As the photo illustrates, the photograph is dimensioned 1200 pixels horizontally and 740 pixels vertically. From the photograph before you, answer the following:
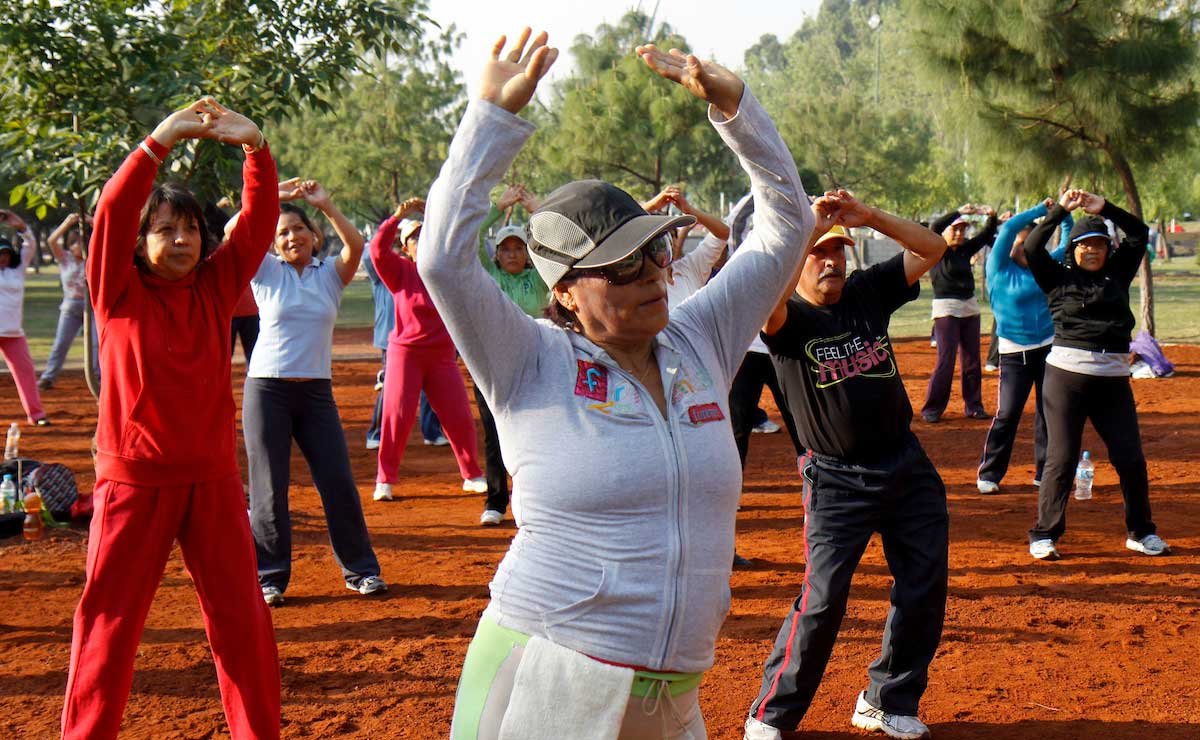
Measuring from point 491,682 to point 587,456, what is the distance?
0.54m

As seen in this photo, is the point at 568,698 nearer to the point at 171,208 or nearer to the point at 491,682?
the point at 491,682

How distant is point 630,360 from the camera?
2.70 m

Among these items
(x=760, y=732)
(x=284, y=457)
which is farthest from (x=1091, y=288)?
(x=284, y=457)

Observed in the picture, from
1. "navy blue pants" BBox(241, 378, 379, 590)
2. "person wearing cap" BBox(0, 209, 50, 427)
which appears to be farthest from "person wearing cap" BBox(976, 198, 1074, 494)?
"person wearing cap" BBox(0, 209, 50, 427)

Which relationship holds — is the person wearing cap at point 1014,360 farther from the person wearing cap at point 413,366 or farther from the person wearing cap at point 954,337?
the person wearing cap at point 413,366

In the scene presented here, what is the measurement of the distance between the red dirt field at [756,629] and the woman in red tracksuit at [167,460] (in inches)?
33.5

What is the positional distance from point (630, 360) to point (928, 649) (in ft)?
8.75

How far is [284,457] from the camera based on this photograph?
6.56 meters

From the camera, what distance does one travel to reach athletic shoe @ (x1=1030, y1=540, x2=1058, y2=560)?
7.42 meters

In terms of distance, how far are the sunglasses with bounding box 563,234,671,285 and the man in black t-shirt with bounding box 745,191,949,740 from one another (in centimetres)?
214

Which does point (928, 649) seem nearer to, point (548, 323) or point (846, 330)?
point (846, 330)

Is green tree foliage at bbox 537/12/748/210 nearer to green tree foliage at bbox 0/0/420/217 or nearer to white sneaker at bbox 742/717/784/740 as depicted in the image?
green tree foliage at bbox 0/0/420/217

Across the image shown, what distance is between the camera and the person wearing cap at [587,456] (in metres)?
2.46

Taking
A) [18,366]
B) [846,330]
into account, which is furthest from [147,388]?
[18,366]
